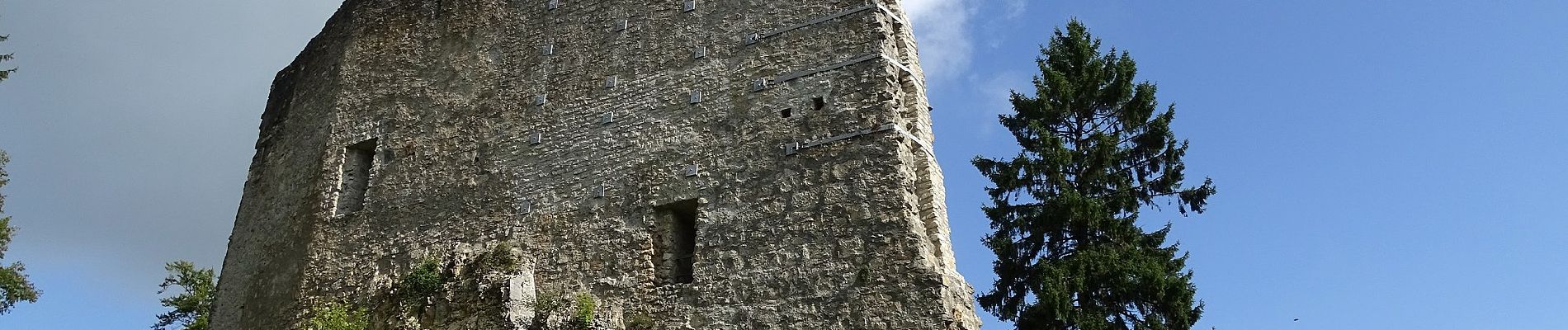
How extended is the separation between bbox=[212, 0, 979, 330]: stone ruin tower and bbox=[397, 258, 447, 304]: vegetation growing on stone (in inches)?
1.1

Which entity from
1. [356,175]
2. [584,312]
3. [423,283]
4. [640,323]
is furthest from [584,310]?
[356,175]

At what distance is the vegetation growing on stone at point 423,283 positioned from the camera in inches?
422

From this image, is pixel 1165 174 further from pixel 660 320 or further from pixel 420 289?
pixel 420 289

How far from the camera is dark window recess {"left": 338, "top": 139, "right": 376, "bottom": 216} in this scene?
493 inches

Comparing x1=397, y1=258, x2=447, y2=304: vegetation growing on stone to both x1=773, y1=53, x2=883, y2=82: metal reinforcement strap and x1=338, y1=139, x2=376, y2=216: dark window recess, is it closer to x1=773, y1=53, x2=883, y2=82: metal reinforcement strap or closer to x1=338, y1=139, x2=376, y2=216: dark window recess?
x1=338, y1=139, x2=376, y2=216: dark window recess

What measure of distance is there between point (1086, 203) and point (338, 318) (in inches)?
324

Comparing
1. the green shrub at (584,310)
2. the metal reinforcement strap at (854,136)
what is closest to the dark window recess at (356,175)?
the green shrub at (584,310)

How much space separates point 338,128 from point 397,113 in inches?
36.0

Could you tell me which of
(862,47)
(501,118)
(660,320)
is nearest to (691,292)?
(660,320)

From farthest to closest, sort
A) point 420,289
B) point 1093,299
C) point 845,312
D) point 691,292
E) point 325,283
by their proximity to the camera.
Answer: point 1093,299, point 325,283, point 420,289, point 691,292, point 845,312

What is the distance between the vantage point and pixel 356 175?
12805 mm

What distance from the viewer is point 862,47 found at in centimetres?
998

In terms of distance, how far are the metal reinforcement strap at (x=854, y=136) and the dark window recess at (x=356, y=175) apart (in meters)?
5.22

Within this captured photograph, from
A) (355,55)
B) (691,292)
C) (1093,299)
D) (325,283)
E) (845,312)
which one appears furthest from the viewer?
(355,55)
